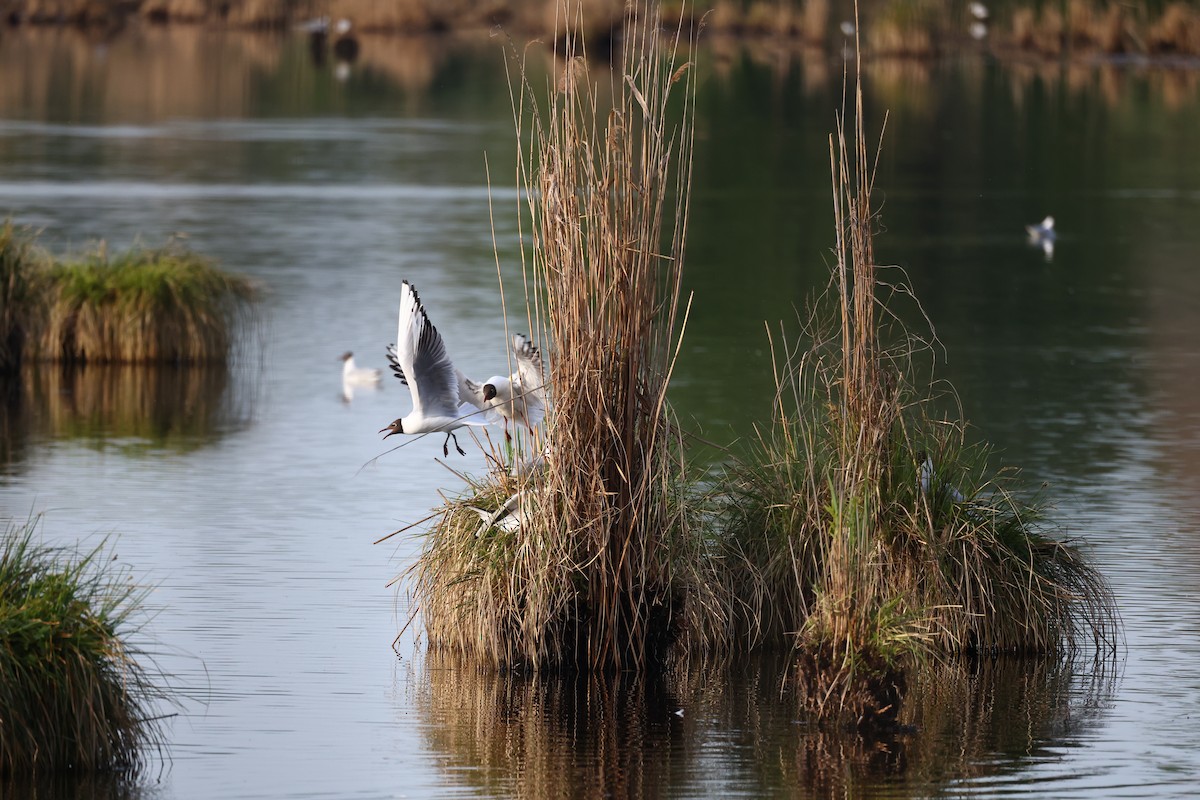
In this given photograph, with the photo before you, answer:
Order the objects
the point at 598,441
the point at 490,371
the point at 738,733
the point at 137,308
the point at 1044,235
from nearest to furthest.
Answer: the point at 738,733 → the point at 598,441 → the point at 137,308 → the point at 490,371 → the point at 1044,235

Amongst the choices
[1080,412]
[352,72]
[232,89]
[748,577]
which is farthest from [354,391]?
[352,72]

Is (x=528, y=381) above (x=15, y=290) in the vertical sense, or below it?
above

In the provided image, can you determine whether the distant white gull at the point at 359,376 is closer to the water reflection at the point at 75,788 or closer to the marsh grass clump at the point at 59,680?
the marsh grass clump at the point at 59,680

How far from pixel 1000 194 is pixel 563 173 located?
23.6 metres

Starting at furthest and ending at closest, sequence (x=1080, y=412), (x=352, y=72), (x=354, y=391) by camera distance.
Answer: (x=352, y=72)
(x=354, y=391)
(x=1080, y=412)

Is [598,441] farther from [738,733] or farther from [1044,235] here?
[1044,235]

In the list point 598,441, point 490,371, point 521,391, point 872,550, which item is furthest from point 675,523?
point 490,371

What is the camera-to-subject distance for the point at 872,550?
811 centimetres

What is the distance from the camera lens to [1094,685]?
8.69m

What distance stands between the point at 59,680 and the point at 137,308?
10231mm

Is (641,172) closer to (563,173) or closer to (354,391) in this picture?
(563,173)

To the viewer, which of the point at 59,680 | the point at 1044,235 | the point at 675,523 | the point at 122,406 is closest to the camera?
the point at 59,680

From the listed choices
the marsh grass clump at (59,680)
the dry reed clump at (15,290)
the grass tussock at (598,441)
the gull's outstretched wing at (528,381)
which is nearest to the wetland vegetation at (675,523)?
the grass tussock at (598,441)

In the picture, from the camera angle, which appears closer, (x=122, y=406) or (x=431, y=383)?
(x=431, y=383)
